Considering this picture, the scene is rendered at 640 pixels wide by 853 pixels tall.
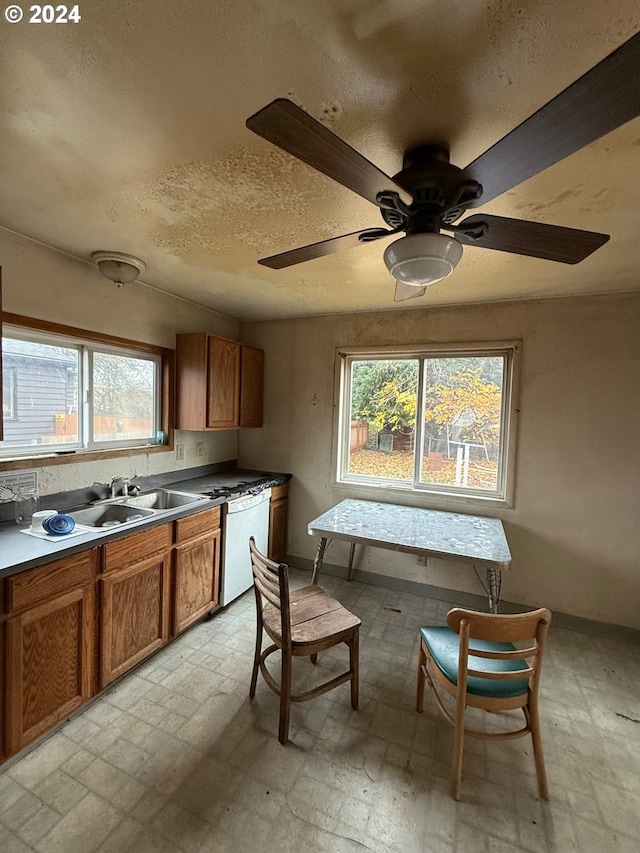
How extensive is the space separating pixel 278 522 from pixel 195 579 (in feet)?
3.51

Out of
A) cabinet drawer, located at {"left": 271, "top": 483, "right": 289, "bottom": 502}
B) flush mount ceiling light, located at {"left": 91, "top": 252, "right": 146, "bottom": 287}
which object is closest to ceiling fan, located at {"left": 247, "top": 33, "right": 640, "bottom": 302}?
flush mount ceiling light, located at {"left": 91, "top": 252, "right": 146, "bottom": 287}

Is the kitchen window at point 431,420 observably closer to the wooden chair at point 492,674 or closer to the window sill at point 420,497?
the window sill at point 420,497

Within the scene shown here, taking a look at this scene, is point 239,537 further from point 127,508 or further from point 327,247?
point 327,247

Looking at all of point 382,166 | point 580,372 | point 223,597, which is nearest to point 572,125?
point 382,166

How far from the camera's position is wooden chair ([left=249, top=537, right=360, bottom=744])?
157cm

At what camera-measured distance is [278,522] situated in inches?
130

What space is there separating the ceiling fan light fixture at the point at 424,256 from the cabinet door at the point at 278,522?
2.36 m

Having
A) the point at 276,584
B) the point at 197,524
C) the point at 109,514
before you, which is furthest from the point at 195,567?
the point at 276,584

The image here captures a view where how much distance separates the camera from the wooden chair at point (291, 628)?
1.57m

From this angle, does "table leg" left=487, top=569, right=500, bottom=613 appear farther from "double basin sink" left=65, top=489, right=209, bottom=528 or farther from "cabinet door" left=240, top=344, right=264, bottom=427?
"cabinet door" left=240, top=344, right=264, bottom=427

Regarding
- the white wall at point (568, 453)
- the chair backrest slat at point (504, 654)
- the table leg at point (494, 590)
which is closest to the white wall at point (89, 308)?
the white wall at point (568, 453)

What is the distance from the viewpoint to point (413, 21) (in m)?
0.79

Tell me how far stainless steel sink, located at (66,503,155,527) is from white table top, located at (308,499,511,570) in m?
1.09

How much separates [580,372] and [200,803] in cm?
319
